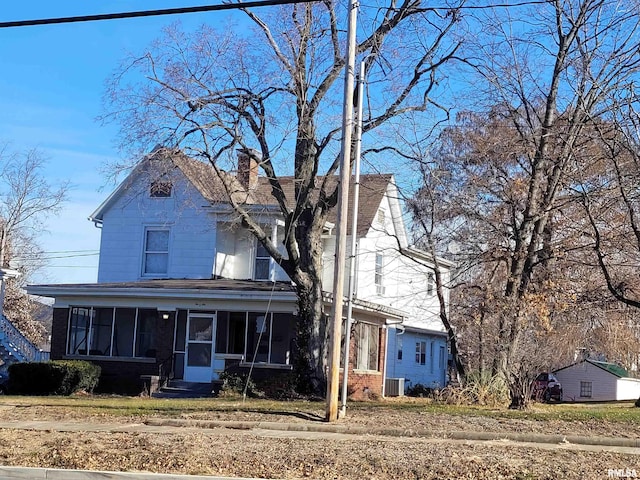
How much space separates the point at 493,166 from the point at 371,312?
8.30 m

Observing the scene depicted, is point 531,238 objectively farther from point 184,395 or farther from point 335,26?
point 184,395

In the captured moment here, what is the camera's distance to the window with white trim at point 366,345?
30009 mm

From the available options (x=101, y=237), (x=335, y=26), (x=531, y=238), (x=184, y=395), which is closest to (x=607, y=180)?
(x=531, y=238)

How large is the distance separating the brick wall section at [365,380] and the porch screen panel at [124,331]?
8.11 metres

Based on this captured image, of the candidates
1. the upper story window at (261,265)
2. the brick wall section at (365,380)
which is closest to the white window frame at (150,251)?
the upper story window at (261,265)

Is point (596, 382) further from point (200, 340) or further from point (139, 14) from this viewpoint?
point (139, 14)

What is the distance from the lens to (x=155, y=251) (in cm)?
3206

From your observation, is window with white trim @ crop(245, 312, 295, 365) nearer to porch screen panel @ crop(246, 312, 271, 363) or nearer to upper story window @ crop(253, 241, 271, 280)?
porch screen panel @ crop(246, 312, 271, 363)

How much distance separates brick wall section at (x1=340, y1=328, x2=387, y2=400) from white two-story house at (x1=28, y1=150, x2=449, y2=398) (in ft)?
0.17

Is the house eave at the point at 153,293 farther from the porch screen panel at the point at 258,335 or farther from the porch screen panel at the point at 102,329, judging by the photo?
the porch screen panel at the point at 258,335

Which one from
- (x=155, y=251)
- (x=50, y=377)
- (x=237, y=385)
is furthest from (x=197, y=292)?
(x=155, y=251)

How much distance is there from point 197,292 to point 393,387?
37.1 feet

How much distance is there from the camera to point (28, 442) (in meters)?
13.9

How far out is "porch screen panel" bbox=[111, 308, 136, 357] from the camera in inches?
1174
